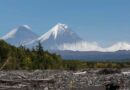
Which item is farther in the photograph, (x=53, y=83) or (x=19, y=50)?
(x=19, y=50)

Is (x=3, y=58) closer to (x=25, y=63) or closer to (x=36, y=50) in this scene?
(x=25, y=63)

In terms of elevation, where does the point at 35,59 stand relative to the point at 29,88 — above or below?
above

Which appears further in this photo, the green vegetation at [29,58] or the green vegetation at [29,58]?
the green vegetation at [29,58]

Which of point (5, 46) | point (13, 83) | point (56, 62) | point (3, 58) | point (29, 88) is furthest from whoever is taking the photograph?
point (56, 62)

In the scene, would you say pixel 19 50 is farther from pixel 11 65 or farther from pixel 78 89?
pixel 78 89

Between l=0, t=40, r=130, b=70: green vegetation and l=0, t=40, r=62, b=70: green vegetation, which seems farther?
l=0, t=40, r=62, b=70: green vegetation

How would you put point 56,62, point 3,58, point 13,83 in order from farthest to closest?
point 56,62 < point 3,58 < point 13,83

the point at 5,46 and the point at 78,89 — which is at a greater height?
the point at 5,46

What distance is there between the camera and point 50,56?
110 metres

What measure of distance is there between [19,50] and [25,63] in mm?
7347

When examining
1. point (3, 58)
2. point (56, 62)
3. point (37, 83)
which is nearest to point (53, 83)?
point (37, 83)

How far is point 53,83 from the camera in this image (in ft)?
163

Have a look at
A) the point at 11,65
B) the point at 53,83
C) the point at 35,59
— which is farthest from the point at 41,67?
the point at 53,83

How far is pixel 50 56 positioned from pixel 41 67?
8.50 m
